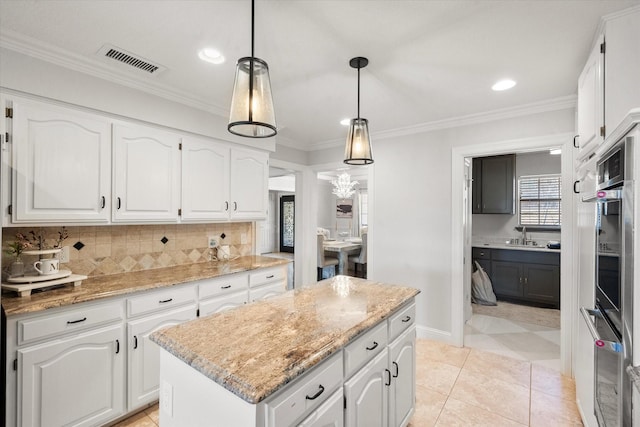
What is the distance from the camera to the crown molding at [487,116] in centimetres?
267

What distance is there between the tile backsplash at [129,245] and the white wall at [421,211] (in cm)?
188

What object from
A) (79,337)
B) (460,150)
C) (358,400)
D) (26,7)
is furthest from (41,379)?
(460,150)

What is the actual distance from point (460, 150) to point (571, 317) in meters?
1.83

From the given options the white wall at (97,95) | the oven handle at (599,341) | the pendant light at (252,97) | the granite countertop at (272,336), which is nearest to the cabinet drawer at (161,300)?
the granite countertop at (272,336)

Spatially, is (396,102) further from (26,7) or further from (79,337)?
(79,337)

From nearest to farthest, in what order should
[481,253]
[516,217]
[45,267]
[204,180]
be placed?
[45,267] < [204,180] < [481,253] < [516,217]

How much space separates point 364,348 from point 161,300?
1.58 metres

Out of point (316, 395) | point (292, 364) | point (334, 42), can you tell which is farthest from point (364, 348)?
point (334, 42)

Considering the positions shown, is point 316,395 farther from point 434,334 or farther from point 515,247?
point 515,247

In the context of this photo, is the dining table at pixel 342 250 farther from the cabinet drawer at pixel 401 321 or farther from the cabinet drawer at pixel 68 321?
the cabinet drawer at pixel 68 321

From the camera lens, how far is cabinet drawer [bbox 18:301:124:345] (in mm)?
1647

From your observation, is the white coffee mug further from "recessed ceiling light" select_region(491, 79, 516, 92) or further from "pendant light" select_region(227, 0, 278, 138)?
"recessed ceiling light" select_region(491, 79, 516, 92)

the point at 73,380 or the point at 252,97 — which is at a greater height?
the point at 252,97

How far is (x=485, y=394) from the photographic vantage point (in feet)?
7.80
